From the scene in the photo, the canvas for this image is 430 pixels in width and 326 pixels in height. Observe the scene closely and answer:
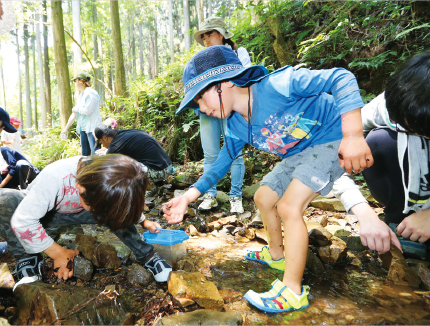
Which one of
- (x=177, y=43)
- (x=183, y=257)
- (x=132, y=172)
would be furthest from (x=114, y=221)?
(x=177, y=43)

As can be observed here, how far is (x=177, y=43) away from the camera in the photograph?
3084cm

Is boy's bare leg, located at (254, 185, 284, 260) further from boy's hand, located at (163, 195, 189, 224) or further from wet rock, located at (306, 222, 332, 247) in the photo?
boy's hand, located at (163, 195, 189, 224)

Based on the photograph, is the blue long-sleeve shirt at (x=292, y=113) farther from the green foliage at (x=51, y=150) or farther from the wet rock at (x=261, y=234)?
the green foliage at (x=51, y=150)

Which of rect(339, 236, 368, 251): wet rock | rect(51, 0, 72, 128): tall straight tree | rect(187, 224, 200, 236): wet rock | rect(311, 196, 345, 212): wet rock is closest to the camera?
rect(339, 236, 368, 251): wet rock

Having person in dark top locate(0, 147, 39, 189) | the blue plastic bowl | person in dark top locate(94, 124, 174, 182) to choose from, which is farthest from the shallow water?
person in dark top locate(0, 147, 39, 189)

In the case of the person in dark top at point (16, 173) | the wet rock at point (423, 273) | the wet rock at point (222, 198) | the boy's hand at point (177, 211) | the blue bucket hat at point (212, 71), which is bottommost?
the wet rock at point (423, 273)

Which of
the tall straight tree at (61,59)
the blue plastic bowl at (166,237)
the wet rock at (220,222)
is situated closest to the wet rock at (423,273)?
the blue plastic bowl at (166,237)

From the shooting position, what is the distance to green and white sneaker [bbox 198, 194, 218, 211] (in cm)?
352

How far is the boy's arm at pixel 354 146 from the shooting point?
1421mm

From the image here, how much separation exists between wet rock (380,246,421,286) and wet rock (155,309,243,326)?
1173 millimetres

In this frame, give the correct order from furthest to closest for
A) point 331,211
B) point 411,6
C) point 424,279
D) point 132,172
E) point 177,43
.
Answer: point 177,43 → point 411,6 → point 331,211 → point 424,279 → point 132,172

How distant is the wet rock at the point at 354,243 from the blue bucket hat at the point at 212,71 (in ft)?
5.24

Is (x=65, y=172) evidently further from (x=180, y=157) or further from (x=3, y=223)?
(x=180, y=157)

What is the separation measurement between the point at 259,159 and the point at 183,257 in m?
2.97
